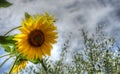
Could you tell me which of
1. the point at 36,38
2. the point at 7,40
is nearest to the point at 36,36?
the point at 36,38

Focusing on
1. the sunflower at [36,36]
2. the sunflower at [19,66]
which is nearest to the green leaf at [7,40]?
the sunflower at [36,36]

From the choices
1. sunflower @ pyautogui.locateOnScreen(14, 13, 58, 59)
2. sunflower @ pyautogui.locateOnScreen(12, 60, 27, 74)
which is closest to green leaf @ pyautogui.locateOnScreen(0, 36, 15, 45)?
sunflower @ pyautogui.locateOnScreen(14, 13, 58, 59)

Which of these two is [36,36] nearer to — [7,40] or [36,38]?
[36,38]

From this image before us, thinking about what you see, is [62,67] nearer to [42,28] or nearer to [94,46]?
[94,46]

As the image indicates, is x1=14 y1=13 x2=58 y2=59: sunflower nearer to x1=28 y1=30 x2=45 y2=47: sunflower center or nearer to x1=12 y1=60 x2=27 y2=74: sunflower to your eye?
x1=28 y1=30 x2=45 y2=47: sunflower center

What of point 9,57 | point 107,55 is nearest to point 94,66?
point 107,55

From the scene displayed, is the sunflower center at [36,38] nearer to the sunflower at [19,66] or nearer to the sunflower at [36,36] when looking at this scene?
the sunflower at [36,36]

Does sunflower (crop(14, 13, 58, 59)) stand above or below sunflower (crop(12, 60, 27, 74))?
above
